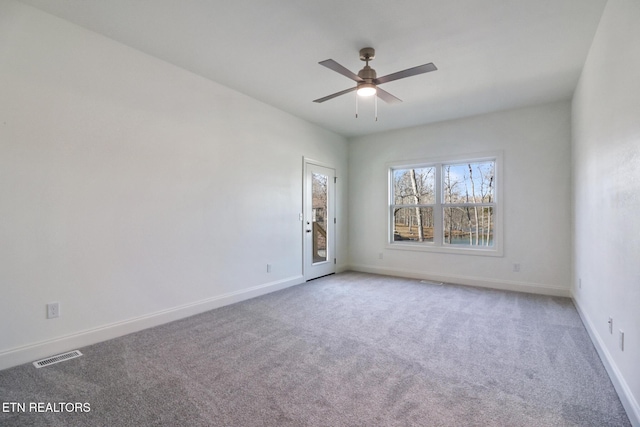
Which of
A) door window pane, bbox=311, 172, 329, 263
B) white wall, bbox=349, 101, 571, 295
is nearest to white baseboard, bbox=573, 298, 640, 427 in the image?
white wall, bbox=349, 101, 571, 295

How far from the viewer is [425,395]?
196 centimetres

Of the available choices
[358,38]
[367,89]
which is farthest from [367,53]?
[367,89]

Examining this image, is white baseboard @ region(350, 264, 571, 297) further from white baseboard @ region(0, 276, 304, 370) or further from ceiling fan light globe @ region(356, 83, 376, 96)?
ceiling fan light globe @ region(356, 83, 376, 96)

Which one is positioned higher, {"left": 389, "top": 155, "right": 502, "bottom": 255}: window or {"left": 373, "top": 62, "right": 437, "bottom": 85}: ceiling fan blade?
{"left": 373, "top": 62, "right": 437, "bottom": 85}: ceiling fan blade

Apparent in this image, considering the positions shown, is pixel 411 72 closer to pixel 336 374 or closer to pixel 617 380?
pixel 336 374

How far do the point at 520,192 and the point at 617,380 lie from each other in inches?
124

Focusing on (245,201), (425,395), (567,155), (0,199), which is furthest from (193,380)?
(567,155)

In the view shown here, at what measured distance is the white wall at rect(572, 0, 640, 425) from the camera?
176 centimetres

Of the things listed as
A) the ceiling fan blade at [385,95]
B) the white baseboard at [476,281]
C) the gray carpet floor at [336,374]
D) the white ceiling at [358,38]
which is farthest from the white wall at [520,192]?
the ceiling fan blade at [385,95]

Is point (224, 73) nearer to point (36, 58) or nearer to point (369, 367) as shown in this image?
point (36, 58)

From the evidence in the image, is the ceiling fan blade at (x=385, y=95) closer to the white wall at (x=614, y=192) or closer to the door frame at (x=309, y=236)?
→ the white wall at (x=614, y=192)

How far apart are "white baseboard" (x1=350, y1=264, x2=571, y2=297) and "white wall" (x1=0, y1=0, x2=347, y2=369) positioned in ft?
8.36

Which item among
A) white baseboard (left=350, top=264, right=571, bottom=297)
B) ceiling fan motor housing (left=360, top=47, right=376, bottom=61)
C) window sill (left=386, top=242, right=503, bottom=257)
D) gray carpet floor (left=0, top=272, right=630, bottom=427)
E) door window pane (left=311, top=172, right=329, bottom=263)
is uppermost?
ceiling fan motor housing (left=360, top=47, right=376, bottom=61)

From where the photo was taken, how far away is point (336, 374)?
2219 mm
